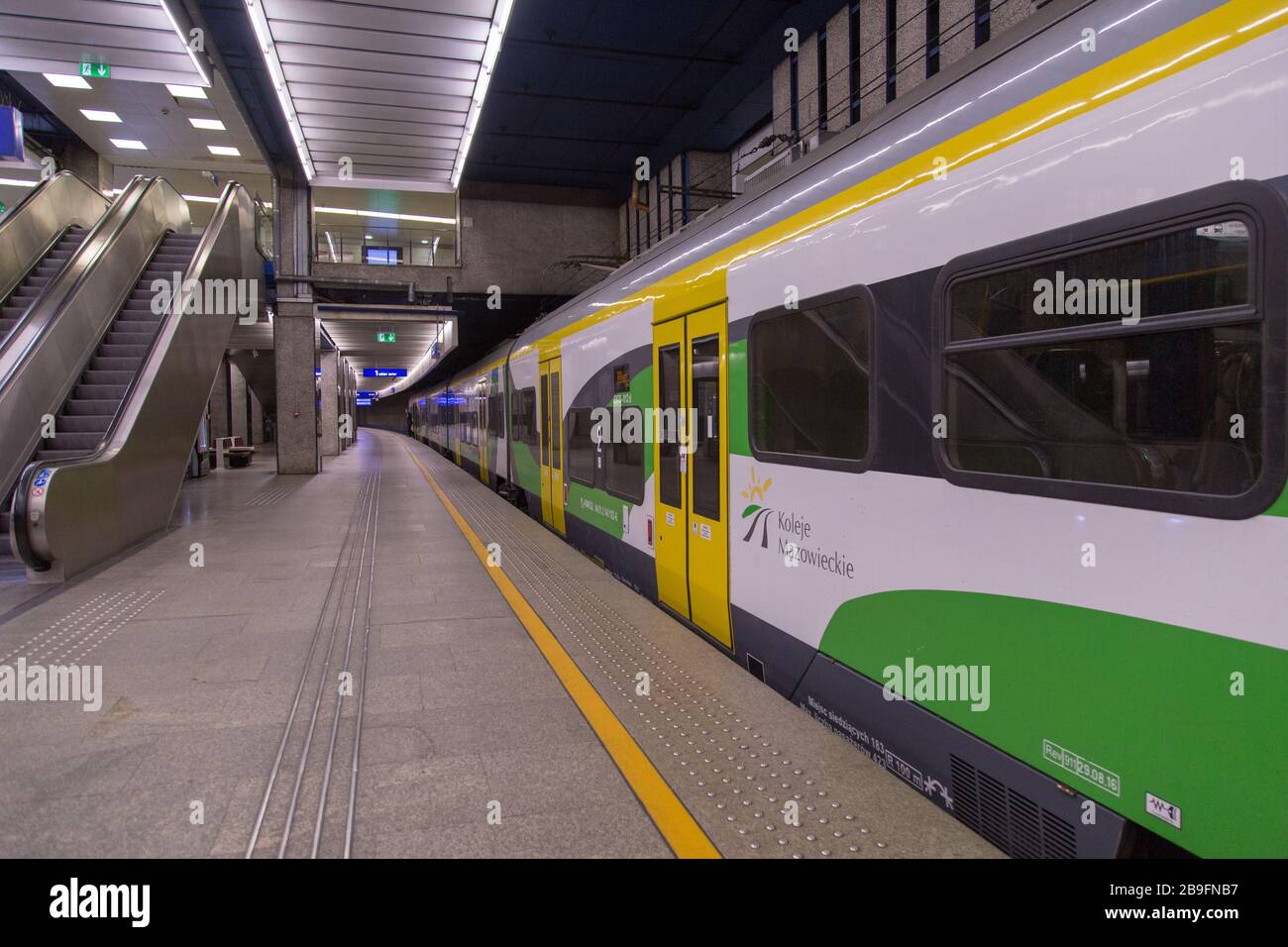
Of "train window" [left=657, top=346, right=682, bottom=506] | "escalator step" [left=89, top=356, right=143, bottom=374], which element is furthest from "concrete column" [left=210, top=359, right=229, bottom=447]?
"train window" [left=657, top=346, right=682, bottom=506]

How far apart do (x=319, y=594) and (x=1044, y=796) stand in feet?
19.8

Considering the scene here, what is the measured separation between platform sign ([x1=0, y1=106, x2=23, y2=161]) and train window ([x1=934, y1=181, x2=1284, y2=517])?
45.5ft

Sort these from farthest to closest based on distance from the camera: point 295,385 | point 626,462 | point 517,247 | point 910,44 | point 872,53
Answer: point 517,247, point 295,385, point 872,53, point 910,44, point 626,462

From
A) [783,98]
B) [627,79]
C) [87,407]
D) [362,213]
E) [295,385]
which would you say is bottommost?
[87,407]

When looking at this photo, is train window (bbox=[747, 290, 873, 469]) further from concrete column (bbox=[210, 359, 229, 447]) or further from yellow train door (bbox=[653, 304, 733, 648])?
concrete column (bbox=[210, 359, 229, 447])

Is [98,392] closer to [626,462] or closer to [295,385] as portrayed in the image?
[626,462]

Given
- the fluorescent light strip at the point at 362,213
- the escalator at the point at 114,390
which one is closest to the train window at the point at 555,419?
the escalator at the point at 114,390

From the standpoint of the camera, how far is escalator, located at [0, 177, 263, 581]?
7.64m

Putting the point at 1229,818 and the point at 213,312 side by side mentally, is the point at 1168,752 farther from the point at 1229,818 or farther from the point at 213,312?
the point at 213,312

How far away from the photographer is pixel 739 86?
14203 millimetres

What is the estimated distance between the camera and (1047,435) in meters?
2.59

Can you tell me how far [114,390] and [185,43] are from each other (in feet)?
16.6

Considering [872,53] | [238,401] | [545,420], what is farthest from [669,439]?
[238,401]

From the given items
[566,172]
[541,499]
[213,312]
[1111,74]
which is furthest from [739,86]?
[1111,74]
